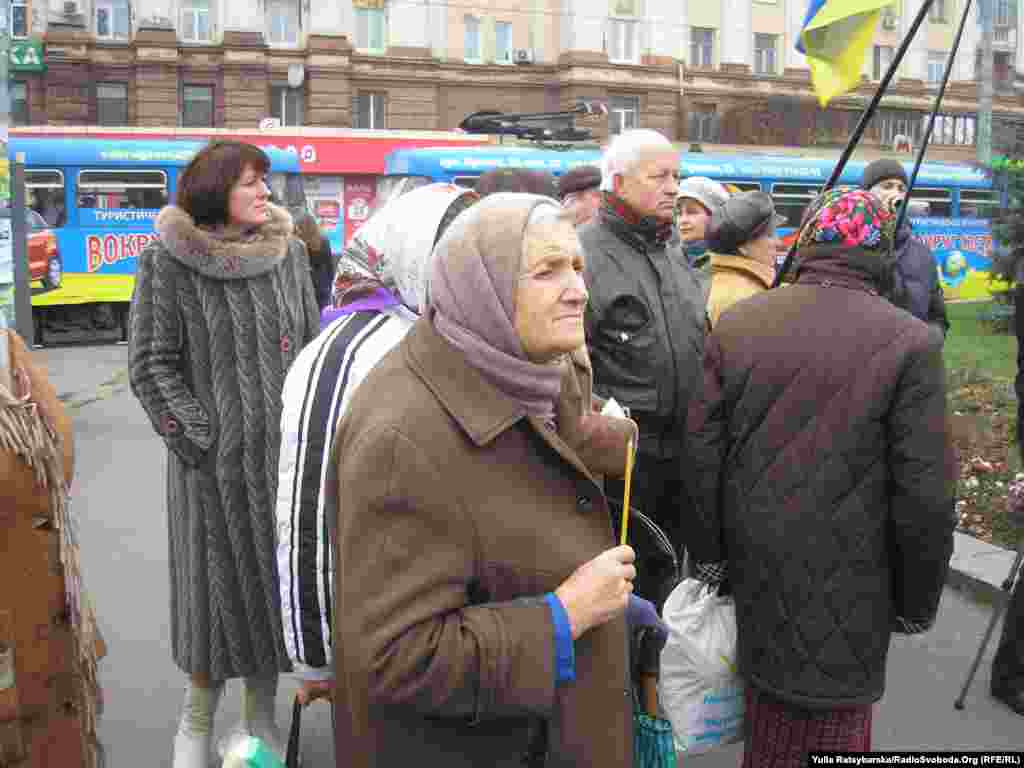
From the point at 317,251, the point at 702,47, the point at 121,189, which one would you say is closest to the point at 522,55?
the point at 702,47

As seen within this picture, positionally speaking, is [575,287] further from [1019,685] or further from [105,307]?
[105,307]

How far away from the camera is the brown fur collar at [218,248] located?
3.47 m

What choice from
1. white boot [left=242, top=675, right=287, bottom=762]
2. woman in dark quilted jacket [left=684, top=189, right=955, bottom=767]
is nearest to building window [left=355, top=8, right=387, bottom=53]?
white boot [left=242, top=675, right=287, bottom=762]

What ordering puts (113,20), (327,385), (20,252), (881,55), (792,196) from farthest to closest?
(881,55), (113,20), (792,196), (20,252), (327,385)

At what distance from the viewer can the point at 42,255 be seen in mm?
16109

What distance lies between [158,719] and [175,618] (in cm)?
93

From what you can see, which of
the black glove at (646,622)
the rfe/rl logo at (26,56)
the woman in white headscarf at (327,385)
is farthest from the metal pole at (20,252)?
the rfe/rl logo at (26,56)

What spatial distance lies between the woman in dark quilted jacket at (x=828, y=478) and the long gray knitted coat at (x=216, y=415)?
→ 1.39m

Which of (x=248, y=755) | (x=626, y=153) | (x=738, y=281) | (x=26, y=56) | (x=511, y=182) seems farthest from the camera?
(x=26, y=56)

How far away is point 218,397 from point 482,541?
1.82 meters

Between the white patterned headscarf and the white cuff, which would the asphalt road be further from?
the white patterned headscarf

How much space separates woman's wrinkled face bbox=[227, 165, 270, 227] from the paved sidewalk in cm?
360

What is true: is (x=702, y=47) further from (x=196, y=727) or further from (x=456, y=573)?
(x=456, y=573)

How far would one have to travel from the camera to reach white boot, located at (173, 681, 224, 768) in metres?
3.65
